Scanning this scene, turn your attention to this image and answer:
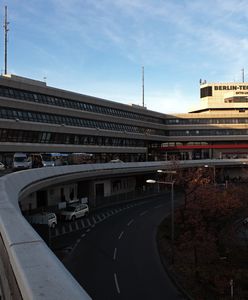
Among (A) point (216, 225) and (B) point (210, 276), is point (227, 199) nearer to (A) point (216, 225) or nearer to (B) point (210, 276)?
(A) point (216, 225)

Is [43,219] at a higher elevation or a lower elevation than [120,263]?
higher

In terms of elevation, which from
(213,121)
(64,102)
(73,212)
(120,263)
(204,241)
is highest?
(64,102)

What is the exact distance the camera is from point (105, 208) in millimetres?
57594

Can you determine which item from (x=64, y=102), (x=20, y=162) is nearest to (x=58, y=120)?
(x=64, y=102)

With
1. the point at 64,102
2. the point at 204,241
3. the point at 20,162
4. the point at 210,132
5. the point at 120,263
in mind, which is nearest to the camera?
the point at 120,263

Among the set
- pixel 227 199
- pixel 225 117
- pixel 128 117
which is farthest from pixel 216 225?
pixel 225 117

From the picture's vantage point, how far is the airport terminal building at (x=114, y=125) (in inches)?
2557

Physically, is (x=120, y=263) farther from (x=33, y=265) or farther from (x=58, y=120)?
(x=58, y=120)

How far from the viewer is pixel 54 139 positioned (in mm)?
72875

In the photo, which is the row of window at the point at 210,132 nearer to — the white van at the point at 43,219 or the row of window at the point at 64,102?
the row of window at the point at 64,102

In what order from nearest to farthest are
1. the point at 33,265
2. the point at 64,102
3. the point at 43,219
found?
the point at 33,265 < the point at 43,219 < the point at 64,102

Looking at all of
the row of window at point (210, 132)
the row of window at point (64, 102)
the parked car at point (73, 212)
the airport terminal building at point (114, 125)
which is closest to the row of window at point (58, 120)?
the airport terminal building at point (114, 125)

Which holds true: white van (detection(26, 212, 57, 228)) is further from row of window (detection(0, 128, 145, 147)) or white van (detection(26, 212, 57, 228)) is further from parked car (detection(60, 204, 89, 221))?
row of window (detection(0, 128, 145, 147))

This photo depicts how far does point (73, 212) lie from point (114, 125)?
1903 inches
